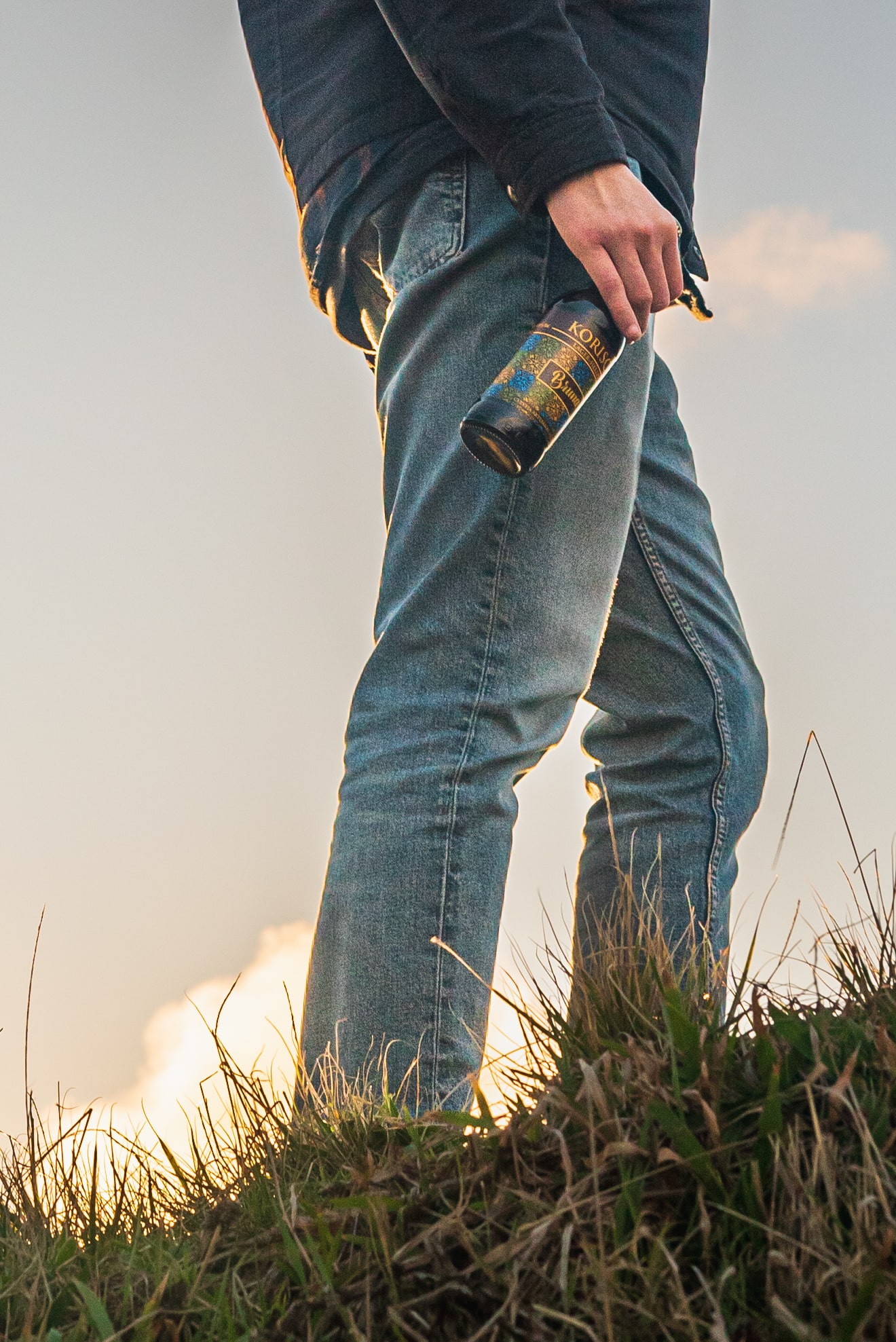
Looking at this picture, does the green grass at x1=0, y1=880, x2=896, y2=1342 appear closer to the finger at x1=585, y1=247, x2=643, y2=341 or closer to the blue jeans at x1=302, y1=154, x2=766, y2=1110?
the blue jeans at x1=302, y1=154, x2=766, y2=1110

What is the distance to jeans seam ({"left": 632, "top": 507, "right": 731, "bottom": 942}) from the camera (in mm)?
1830

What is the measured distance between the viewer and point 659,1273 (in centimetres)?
75

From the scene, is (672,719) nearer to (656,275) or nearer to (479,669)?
(479,669)

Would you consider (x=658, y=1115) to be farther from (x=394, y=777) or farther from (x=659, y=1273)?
(x=394, y=777)

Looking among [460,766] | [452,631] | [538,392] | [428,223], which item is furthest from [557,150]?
[460,766]

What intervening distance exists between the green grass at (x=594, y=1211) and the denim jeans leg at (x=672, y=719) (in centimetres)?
68

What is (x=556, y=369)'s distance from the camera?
4.85 feet

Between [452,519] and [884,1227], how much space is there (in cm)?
103

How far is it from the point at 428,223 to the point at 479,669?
26.5 inches

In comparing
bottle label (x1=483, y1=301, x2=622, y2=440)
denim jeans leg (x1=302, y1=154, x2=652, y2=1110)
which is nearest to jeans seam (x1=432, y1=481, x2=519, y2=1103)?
denim jeans leg (x1=302, y1=154, x2=652, y2=1110)

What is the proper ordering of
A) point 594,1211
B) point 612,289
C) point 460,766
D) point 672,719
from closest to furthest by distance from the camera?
point 594,1211 < point 460,766 < point 612,289 < point 672,719

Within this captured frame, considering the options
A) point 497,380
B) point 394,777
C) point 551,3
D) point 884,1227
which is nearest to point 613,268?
point 497,380

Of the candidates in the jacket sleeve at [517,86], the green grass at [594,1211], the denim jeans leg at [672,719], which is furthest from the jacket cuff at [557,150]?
the green grass at [594,1211]

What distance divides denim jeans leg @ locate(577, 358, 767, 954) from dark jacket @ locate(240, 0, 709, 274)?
482 millimetres
